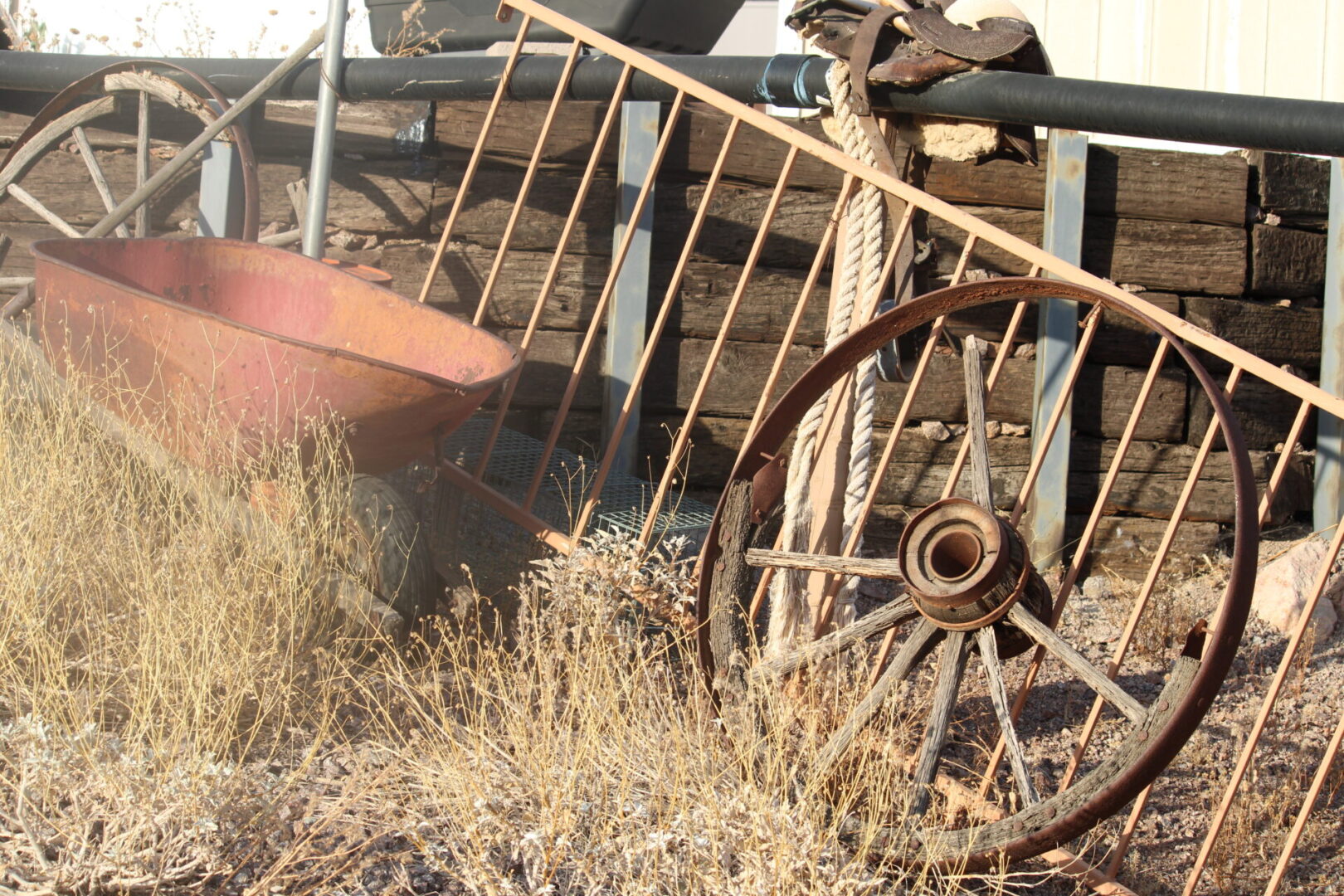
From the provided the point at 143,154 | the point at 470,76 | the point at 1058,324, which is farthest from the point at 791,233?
the point at 143,154

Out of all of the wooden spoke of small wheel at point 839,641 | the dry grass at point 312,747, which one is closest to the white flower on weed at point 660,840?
the dry grass at point 312,747

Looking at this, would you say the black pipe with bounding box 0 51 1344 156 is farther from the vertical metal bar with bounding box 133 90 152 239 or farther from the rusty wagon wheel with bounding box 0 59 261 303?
the vertical metal bar with bounding box 133 90 152 239

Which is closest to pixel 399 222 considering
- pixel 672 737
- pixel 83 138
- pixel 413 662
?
pixel 83 138

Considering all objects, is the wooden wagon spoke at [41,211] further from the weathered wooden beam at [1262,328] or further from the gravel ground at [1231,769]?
the weathered wooden beam at [1262,328]

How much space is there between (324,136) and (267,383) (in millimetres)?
1572

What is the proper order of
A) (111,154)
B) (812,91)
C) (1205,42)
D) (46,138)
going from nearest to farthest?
(812,91) < (46,138) < (111,154) < (1205,42)

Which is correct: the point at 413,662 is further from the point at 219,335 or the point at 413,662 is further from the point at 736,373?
the point at 736,373

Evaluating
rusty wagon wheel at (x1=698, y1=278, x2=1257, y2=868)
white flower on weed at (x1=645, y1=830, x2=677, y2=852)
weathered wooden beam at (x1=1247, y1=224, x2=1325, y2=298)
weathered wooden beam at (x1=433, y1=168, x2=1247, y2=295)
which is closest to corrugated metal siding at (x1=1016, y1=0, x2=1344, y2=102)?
weathered wooden beam at (x1=1247, y1=224, x2=1325, y2=298)

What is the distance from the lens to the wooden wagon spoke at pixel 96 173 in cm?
449

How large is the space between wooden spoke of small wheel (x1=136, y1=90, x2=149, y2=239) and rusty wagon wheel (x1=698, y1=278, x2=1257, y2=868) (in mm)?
2896

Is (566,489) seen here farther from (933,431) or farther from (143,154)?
(143,154)

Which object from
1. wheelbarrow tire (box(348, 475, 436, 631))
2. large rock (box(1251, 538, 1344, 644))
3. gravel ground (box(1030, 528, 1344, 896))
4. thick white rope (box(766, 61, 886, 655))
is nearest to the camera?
gravel ground (box(1030, 528, 1344, 896))

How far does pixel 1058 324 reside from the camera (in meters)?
4.52

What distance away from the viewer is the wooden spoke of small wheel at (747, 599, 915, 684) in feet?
8.23
